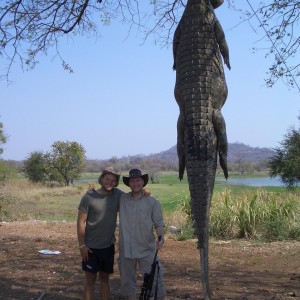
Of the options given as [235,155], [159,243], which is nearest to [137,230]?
[159,243]

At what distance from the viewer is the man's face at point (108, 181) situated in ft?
13.6

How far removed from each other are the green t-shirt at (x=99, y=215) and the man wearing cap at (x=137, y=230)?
119mm

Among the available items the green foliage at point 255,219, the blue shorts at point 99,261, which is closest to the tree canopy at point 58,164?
the green foliage at point 255,219

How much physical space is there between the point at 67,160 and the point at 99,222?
37.8 metres

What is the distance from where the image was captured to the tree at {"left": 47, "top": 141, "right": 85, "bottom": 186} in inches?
1623

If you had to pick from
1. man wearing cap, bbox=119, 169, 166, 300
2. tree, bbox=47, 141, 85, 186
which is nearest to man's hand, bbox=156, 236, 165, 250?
man wearing cap, bbox=119, 169, 166, 300

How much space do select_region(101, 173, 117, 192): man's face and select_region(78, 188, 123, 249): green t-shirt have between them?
72 millimetres

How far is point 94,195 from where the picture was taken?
4.19m

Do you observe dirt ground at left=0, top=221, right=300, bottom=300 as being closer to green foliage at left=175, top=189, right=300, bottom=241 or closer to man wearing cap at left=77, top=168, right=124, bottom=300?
green foliage at left=175, top=189, right=300, bottom=241

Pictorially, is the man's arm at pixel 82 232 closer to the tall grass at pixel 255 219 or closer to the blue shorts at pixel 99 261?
the blue shorts at pixel 99 261

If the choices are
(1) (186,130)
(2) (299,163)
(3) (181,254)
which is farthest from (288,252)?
(2) (299,163)

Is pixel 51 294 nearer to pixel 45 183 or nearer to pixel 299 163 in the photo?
pixel 299 163

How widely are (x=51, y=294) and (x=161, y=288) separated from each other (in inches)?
67.7

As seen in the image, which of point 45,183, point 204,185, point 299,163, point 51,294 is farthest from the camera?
point 45,183
